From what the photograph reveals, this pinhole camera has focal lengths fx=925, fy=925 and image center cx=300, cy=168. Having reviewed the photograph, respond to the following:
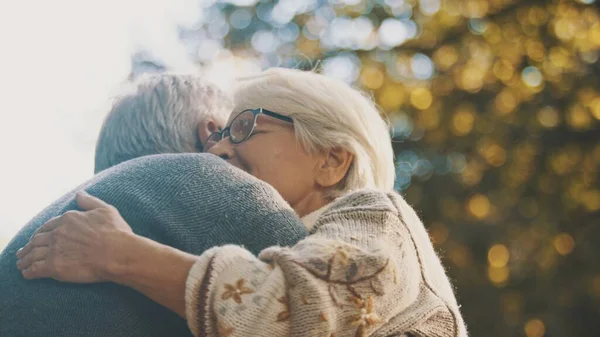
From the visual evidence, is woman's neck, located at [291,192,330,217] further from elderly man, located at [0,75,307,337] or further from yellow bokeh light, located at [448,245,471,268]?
yellow bokeh light, located at [448,245,471,268]

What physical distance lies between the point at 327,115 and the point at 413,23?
1223 cm

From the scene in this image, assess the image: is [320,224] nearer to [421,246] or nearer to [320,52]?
[421,246]

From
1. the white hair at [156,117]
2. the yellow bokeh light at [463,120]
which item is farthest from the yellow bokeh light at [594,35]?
the white hair at [156,117]

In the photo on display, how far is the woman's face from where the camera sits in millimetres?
3014

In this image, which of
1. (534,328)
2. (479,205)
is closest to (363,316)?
(534,328)

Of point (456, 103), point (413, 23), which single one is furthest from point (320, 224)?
point (413, 23)

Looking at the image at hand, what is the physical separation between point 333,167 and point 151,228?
1032 millimetres

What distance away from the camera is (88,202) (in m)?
2.22

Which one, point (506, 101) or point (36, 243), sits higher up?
point (36, 243)

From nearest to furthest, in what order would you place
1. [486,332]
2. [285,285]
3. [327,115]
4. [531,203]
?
[285,285]
[327,115]
[486,332]
[531,203]

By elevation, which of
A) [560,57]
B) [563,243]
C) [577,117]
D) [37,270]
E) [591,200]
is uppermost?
[37,270]

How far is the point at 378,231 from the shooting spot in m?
2.23

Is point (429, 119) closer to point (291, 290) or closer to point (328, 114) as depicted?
Result: point (328, 114)

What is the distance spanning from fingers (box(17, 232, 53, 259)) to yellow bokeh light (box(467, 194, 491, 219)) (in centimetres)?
1061
